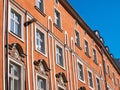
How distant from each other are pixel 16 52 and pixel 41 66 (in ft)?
9.75

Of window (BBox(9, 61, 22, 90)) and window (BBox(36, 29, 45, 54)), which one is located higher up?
window (BBox(36, 29, 45, 54))

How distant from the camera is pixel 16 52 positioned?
19531 millimetres

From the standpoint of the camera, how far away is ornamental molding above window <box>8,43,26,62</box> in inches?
749

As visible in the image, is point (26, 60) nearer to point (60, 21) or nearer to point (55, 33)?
point (55, 33)

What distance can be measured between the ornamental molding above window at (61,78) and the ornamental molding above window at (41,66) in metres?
1.56

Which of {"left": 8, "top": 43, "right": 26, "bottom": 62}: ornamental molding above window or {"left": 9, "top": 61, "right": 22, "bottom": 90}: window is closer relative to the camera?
{"left": 9, "top": 61, "right": 22, "bottom": 90}: window

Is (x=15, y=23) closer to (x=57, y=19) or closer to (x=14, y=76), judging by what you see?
(x=14, y=76)

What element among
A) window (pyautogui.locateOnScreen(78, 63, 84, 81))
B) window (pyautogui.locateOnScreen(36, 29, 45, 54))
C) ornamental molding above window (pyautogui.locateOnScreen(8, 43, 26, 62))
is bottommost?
ornamental molding above window (pyautogui.locateOnScreen(8, 43, 26, 62))

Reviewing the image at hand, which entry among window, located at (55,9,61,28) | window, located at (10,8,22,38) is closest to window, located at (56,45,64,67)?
window, located at (55,9,61,28)

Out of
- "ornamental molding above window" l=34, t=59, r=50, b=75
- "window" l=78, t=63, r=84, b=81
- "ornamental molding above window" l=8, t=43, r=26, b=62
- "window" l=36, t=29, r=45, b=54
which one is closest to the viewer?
"ornamental molding above window" l=8, t=43, r=26, b=62

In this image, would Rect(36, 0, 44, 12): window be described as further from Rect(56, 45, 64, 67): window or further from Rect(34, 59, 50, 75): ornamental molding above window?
Rect(34, 59, 50, 75): ornamental molding above window

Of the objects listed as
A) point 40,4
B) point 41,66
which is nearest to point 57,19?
point 40,4

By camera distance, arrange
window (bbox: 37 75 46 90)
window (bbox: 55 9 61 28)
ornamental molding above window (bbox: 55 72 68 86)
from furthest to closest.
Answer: window (bbox: 55 9 61 28) → ornamental molding above window (bbox: 55 72 68 86) → window (bbox: 37 75 46 90)

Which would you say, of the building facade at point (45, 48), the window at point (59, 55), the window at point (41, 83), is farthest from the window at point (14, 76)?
the window at point (59, 55)
